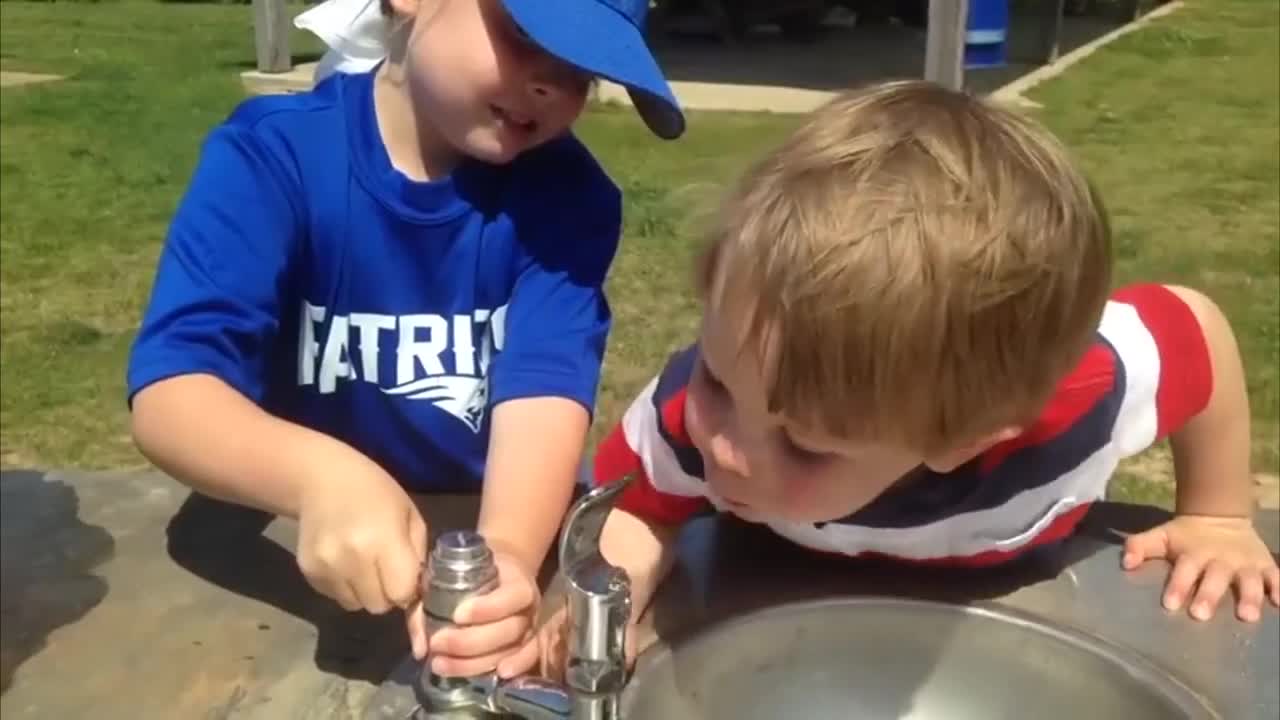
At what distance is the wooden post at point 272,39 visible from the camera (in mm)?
5219

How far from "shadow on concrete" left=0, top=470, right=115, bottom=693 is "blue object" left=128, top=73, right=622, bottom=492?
0.17m

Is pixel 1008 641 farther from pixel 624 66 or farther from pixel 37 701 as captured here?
pixel 37 701

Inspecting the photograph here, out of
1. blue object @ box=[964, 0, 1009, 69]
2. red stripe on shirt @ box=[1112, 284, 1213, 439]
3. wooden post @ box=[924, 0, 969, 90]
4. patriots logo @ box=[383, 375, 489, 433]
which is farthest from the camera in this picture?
blue object @ box=[964, 0, 1009, 69]

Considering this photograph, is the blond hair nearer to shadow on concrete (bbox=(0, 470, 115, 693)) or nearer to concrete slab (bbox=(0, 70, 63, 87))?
shadow on concrete (bbox=(0, 470, 115, 693))

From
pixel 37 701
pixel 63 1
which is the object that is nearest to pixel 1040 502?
pixel 37 701

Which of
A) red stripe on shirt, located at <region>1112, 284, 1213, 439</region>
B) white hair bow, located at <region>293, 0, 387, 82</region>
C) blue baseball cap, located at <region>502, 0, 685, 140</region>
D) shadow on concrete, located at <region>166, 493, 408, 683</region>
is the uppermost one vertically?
blue baseball cap, located at <region>502, 0, 685, 140</region>

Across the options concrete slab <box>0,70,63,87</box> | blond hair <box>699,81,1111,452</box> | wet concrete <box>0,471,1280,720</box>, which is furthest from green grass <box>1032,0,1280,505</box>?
concrete slab <box>0,70,63,87</box>

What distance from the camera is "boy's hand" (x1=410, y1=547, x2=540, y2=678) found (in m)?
0.73

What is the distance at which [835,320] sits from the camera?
708 millimetres

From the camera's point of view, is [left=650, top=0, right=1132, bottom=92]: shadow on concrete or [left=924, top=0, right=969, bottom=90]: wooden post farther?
[left=650, top=0, right=1132, bottom=92]: shadow on concrete

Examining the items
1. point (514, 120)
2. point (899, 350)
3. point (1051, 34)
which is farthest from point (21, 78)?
point (899, 350)

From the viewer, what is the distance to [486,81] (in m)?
1.00

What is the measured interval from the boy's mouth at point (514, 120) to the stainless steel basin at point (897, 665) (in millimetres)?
356

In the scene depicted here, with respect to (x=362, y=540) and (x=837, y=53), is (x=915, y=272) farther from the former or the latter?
(x=837, y=53)
